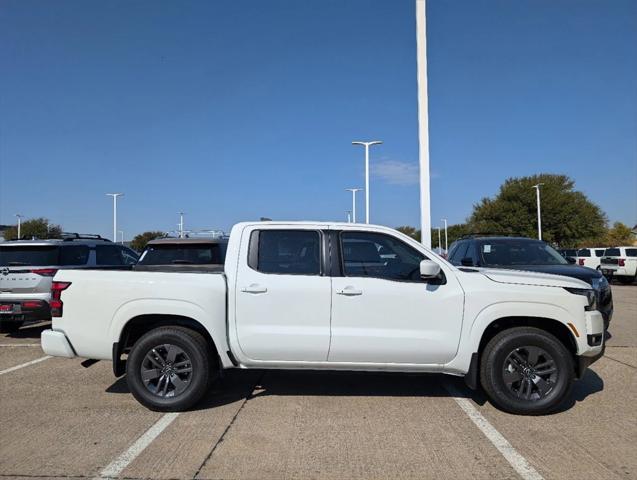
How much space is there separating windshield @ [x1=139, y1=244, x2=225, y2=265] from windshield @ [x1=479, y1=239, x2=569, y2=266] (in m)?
4.58

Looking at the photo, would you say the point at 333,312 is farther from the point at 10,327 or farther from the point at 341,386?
the point at 10,327

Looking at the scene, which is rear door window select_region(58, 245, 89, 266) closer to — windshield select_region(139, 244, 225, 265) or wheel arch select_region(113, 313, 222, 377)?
windshield select_region(139, 244, 225, 265)

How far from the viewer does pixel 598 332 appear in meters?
5.14

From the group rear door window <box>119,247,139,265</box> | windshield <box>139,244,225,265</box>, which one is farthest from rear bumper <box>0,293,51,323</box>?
rear door window <box>119,247,139,265</box>

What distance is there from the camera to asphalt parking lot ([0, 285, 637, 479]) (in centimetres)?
393

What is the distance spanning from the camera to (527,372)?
5105 mm

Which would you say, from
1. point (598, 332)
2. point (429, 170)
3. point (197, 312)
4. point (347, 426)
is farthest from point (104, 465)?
point (429, 170)

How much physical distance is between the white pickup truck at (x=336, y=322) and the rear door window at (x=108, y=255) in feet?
18.0

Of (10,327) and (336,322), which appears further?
(10,327)

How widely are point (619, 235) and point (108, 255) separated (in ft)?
206

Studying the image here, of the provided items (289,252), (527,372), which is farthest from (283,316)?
(527,372)

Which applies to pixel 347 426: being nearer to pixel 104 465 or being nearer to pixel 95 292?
pixel 104 465

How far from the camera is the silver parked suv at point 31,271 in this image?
864 centimetres

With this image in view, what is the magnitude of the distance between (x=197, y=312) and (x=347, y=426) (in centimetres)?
179
